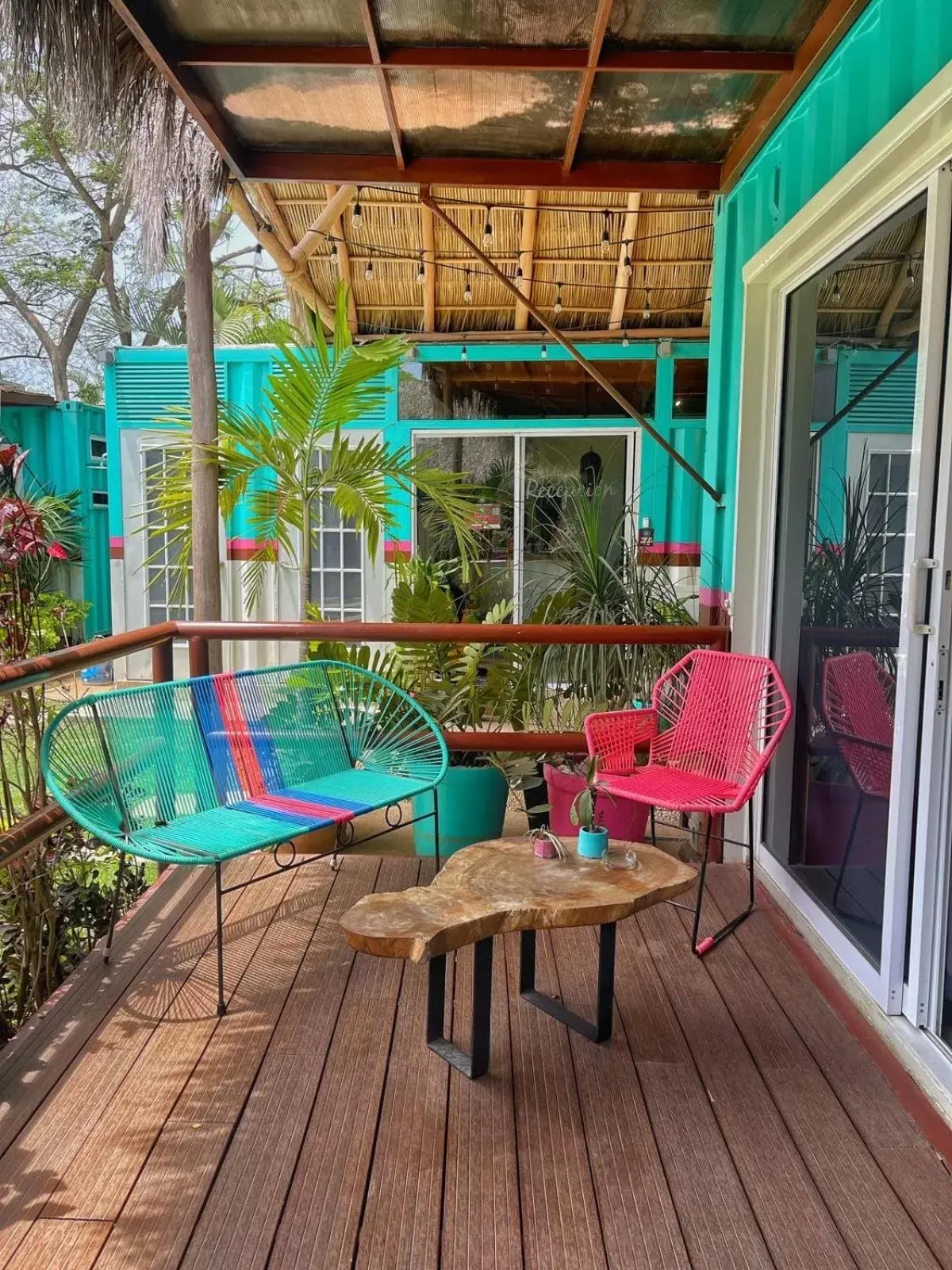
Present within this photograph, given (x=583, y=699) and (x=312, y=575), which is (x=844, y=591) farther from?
(x=312, y=575)

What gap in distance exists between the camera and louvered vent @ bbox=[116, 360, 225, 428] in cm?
702

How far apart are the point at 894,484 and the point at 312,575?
533 centimetres

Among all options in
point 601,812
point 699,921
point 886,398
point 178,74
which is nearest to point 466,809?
point 601,812

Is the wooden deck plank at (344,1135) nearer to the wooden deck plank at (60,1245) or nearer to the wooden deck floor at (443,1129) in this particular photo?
the wooden deck floor at (443,1129)

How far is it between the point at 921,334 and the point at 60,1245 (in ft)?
8.11

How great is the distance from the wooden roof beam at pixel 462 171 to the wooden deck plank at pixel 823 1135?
108 inches

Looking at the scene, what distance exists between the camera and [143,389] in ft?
23.1

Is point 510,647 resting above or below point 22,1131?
above

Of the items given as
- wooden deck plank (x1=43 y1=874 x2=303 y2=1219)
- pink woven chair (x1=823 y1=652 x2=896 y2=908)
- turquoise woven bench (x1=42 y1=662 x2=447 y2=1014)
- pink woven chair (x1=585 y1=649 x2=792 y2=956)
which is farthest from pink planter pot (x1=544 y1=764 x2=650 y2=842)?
wooden deck plank (x1=43 y1=874 x2=303 y2=1219)

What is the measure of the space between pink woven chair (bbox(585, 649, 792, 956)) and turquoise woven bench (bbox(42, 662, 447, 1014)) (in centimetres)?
58

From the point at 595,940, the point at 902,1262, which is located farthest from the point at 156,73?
the point at 902,1262

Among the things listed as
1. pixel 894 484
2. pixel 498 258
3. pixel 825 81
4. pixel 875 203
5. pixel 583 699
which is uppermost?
pixel 498 258

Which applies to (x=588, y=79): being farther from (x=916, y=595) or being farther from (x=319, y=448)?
(x=319, y=448)

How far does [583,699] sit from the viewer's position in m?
3.79
